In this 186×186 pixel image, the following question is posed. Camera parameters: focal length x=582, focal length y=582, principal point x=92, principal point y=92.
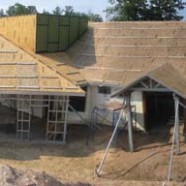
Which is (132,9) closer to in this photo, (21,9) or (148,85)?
(148,85)

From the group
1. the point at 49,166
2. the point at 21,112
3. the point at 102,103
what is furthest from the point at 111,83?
the point at 49,166

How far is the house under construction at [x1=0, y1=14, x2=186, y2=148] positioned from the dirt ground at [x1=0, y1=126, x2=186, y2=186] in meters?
0.96

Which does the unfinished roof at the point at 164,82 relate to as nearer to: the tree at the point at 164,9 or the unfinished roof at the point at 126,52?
the unfinished roof at the point at 126,52

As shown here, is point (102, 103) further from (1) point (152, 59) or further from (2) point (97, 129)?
(1) point (152, 59)

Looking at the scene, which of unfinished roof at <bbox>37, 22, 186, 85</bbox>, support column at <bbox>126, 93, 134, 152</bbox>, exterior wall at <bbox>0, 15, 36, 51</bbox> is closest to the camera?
support column at <bbox>126, 93, 134, 152</bbox>

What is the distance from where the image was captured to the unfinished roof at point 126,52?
2817 cm

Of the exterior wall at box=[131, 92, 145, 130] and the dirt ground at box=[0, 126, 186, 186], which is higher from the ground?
the exterior wall at box=[131, 92, 145, 130]

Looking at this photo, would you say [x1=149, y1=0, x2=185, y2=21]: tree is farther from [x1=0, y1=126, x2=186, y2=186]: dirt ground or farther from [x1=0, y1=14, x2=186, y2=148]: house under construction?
[x1=0, y1=126, x2=186, y2=186]: dirt ground

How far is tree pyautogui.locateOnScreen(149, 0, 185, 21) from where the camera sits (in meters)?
43.7

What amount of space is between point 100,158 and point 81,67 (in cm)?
721

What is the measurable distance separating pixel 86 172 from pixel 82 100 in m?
7.30

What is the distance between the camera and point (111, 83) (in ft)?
90.0

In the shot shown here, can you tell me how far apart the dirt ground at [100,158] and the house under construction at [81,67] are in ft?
3.14

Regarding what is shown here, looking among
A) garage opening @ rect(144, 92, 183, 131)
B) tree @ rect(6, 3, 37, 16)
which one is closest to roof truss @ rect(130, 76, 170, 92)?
garage opening @ rect(144, 92, 183, 131)
